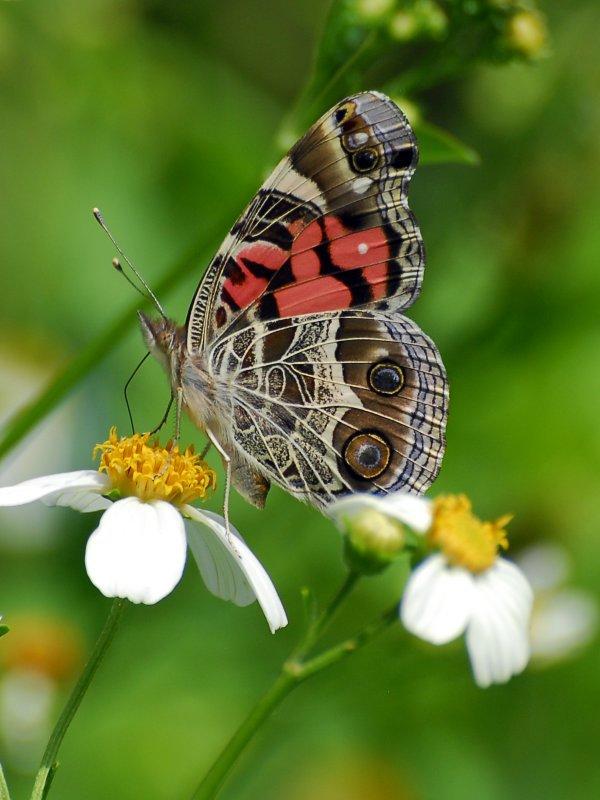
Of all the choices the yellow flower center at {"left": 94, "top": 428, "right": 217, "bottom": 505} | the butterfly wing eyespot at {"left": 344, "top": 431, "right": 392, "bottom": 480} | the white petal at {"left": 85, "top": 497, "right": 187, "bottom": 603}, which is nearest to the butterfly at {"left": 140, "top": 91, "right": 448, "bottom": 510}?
the butterfly wing eyespot at {"left": 344, "top": 431, "right": 392, "bottom": 480}

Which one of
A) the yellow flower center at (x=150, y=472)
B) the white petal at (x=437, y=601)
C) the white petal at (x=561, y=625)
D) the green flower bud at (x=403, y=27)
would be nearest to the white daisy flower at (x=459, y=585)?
the white petal at (x=437, y=601)

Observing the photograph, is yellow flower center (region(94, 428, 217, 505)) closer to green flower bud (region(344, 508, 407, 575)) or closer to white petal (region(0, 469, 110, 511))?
white petal (region(0, 469, 110, 511))

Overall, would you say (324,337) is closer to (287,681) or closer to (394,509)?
(394,509)

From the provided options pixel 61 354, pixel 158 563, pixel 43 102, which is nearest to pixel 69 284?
pixel 61 354

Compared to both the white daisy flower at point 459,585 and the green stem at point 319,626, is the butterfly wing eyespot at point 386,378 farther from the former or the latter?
the green stem at point 319,626

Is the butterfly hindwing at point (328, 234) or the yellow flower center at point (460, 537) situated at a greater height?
the butterfly hindwing at point (328, 234)

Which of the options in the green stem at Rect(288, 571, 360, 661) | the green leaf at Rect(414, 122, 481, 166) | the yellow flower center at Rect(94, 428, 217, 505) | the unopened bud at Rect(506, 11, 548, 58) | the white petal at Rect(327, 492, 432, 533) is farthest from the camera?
the unopened bud at Rect(506, 11, 548, 58)
